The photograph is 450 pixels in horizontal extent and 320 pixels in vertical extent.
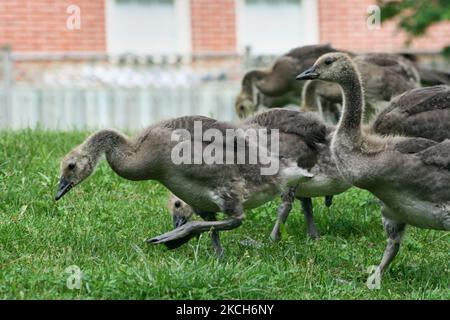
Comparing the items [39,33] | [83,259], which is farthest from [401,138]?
[39,33]

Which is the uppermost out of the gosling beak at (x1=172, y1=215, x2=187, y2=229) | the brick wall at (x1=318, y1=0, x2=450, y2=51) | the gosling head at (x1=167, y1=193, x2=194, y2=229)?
the brick wall at (x1=318, y1=0, x2=450, y2=51)

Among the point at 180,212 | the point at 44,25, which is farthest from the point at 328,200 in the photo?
the point at 44,25

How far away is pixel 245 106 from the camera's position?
594 inches

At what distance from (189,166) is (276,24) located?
13.7 metres

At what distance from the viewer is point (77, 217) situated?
866cm

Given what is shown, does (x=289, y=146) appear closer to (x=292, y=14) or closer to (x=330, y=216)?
(x=330, y=216)

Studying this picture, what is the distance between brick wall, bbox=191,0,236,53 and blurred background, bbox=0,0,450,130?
0.02 meters

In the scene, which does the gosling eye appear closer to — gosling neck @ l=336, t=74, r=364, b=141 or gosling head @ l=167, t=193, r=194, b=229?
gosling neck @ l=336, t=74, r=364, b=141

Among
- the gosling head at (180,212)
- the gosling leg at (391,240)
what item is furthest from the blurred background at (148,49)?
the gosling leg at (391,240)

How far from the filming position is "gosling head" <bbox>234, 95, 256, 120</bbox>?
15.0 metres
